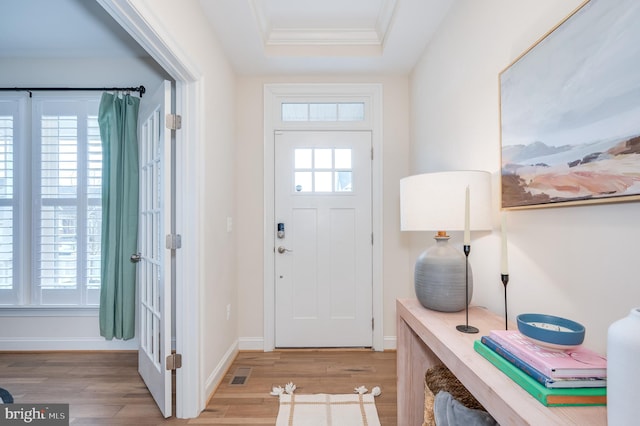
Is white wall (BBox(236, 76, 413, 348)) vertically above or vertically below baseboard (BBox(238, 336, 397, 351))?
above

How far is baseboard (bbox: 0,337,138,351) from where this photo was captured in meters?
2.66

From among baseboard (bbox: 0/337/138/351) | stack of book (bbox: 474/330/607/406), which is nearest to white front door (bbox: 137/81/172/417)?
baseboard (bbox: 0/337/138/351)

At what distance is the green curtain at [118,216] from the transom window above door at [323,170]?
4.53 ft

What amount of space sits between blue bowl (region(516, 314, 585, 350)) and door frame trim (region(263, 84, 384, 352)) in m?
1.84

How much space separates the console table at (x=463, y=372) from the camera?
66cm

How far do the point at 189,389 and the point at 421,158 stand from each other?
7.60ft

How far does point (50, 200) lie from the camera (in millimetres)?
2678

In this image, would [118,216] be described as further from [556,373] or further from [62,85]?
[556,373]

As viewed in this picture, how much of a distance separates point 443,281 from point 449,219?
10.9 inches

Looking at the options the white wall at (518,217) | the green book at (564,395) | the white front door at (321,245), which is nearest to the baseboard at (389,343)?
the white front door at (321,245)

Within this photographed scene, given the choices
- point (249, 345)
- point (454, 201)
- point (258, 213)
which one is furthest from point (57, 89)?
point (454, 201)

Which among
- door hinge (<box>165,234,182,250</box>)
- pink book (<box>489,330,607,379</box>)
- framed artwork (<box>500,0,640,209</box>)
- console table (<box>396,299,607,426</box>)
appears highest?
framed artwork (<box>500,0,640,209</box>)

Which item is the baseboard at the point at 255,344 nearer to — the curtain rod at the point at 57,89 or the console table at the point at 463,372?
the console table at the point at 463,372

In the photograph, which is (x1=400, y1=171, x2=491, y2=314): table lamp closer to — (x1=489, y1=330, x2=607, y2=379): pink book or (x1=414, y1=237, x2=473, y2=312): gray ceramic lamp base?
(x1=414, y1=237, x2=473, y2=312): gray ceramic lamp base
